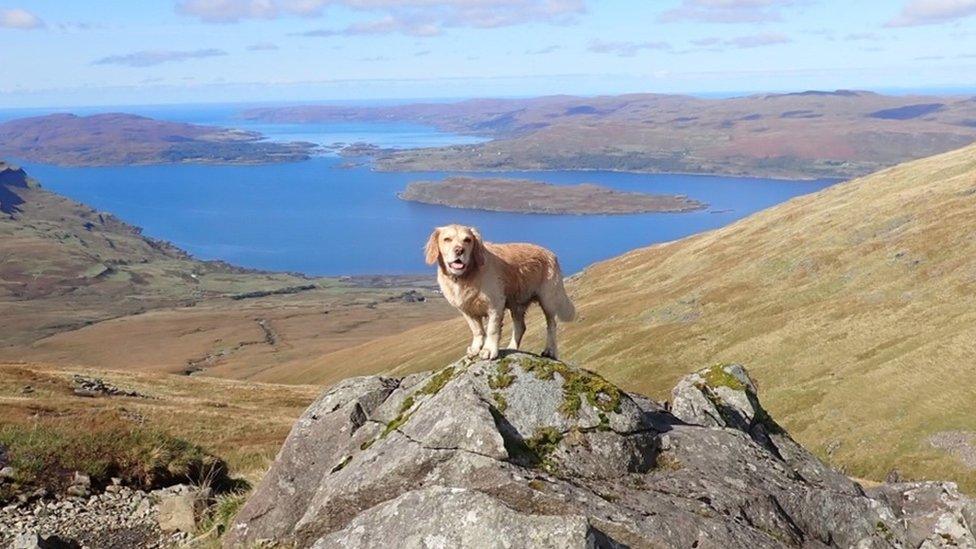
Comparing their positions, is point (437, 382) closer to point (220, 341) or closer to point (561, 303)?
point (561, 303)

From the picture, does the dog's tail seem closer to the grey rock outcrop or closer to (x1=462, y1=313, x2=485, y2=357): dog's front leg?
(x1=462, y1=313, x2=485, y2=357): dog's front leg

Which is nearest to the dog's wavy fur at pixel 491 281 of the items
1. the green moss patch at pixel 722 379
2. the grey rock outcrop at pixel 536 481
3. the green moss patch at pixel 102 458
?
the grey rock outcrop at pixel 536 481

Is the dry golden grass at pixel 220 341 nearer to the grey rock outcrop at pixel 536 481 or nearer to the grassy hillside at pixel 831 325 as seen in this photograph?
the grassy hillside at pixel 831 325

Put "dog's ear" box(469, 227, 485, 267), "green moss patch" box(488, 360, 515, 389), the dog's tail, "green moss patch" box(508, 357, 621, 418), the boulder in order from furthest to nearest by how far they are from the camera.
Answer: the dog's tail → the boulder → "dog's ear" box(469, 227, 485, 267) → "green moss patch" box(488, 360, 515, 389) → "green moss patch" box(508, 357, 621, 418)

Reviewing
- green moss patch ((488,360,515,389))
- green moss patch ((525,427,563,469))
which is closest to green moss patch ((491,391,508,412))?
green moss patch ((488,360,515,389))

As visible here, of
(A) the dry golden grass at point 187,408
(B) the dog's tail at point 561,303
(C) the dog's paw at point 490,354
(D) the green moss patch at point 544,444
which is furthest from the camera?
(A) the dry golden grass at point 187,408
